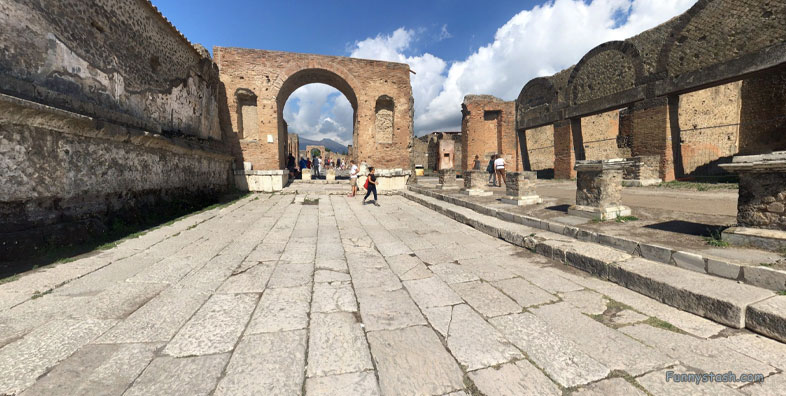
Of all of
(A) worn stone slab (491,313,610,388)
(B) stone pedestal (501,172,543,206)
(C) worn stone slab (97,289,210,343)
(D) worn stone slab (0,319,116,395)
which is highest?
(B) stone pedestal (501,172,543,206)

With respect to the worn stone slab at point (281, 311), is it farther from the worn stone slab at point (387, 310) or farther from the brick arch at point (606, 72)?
the brick arch at point (606, 72)

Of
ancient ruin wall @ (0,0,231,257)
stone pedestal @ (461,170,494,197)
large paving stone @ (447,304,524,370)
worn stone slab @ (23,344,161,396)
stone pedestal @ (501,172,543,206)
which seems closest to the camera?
worn stone slab @ (23,344,161,396)

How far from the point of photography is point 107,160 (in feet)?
15.3

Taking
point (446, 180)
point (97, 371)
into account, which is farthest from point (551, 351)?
point (446, 180)

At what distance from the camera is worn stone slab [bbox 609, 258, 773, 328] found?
194 cm

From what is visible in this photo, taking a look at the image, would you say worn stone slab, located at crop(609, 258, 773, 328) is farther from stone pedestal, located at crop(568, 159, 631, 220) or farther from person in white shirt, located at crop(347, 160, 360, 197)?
person in white shirt, located at crop(347, 160, 360, 197)

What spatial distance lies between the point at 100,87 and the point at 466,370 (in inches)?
273

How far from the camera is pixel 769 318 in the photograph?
5.82 ft

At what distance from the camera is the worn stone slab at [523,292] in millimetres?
2359

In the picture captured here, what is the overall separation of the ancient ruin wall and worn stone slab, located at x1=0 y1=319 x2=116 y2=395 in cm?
243

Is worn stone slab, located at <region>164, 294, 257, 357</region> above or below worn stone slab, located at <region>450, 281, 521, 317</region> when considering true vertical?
above

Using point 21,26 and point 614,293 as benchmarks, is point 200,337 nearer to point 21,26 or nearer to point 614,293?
point 614,293

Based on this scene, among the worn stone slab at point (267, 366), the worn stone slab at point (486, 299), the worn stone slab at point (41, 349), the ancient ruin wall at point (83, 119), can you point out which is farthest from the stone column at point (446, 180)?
the worn stone slab at point (41, 349)

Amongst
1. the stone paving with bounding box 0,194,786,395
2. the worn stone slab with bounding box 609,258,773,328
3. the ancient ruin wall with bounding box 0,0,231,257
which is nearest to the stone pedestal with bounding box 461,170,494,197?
the stone paving with bounding box 0,194,786,395
